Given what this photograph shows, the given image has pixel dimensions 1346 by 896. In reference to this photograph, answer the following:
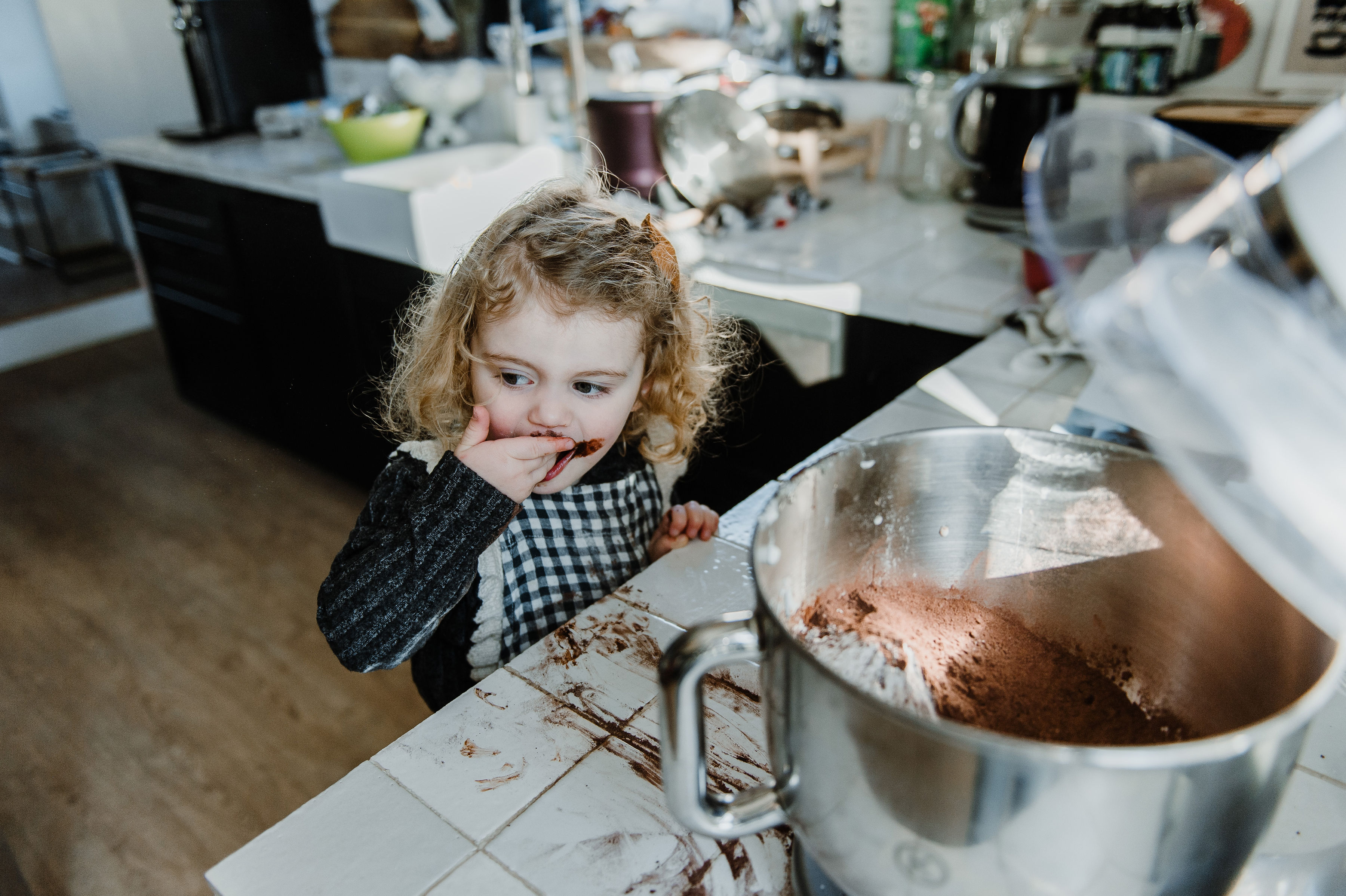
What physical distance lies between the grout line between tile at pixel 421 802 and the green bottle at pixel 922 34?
1.71 m

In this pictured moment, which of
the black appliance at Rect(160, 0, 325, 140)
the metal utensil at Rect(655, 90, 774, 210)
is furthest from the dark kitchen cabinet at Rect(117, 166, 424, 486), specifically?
the metal utensil at Rect(655, 90, 774, 210)

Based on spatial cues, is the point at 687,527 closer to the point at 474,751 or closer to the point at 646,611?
the point at 646,611

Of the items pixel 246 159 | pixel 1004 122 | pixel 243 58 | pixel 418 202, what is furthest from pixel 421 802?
pixel 243 58

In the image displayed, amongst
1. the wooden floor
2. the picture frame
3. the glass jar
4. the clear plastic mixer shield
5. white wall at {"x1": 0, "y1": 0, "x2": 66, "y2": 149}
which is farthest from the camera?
the glass jar

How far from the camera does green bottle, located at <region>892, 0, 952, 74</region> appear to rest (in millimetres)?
1715

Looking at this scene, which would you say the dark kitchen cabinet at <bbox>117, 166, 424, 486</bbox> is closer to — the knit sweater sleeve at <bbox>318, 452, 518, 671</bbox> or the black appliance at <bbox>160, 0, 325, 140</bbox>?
the black appliance at <bbox>160, 0, 325, 140</bbox>

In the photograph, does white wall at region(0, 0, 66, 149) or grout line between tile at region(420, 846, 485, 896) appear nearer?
grout line between tile at region(420, 846, 485, 896)

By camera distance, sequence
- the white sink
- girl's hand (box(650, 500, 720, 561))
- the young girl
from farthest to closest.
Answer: the white sink → girl's hand (box(650, 500, 720, 561)) → the young girl

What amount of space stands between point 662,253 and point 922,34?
1209mm

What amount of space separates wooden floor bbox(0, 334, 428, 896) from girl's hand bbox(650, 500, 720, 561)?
1.12m

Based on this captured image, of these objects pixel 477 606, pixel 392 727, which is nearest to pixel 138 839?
pixel 392 727

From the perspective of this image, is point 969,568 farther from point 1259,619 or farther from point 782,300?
point 782,300

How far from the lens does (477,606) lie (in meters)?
0.87

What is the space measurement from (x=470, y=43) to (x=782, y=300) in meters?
1.67
